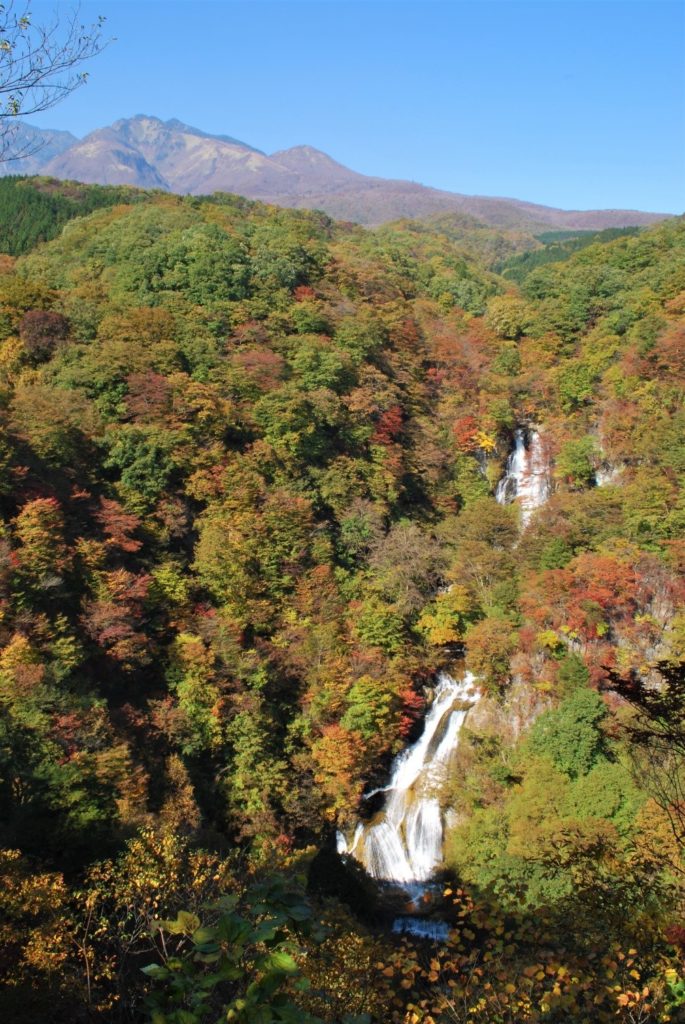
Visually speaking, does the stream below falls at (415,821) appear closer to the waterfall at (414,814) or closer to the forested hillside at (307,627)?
the waterfall at (414,814)

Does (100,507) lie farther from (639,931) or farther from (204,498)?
(639,931)

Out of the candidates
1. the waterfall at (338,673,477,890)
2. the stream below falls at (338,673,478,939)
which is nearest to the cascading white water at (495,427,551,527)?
the waterfall at (338,673,477,890)

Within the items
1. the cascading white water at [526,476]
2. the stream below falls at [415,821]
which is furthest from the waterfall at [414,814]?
the cascading white water at [526,476]

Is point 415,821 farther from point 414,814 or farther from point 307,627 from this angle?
point 307,627

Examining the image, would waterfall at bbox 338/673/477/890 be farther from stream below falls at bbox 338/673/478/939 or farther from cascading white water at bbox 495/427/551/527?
cascading white water at bbox 495/427/551/527

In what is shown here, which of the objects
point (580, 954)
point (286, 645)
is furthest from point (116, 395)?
point (580, 954)
